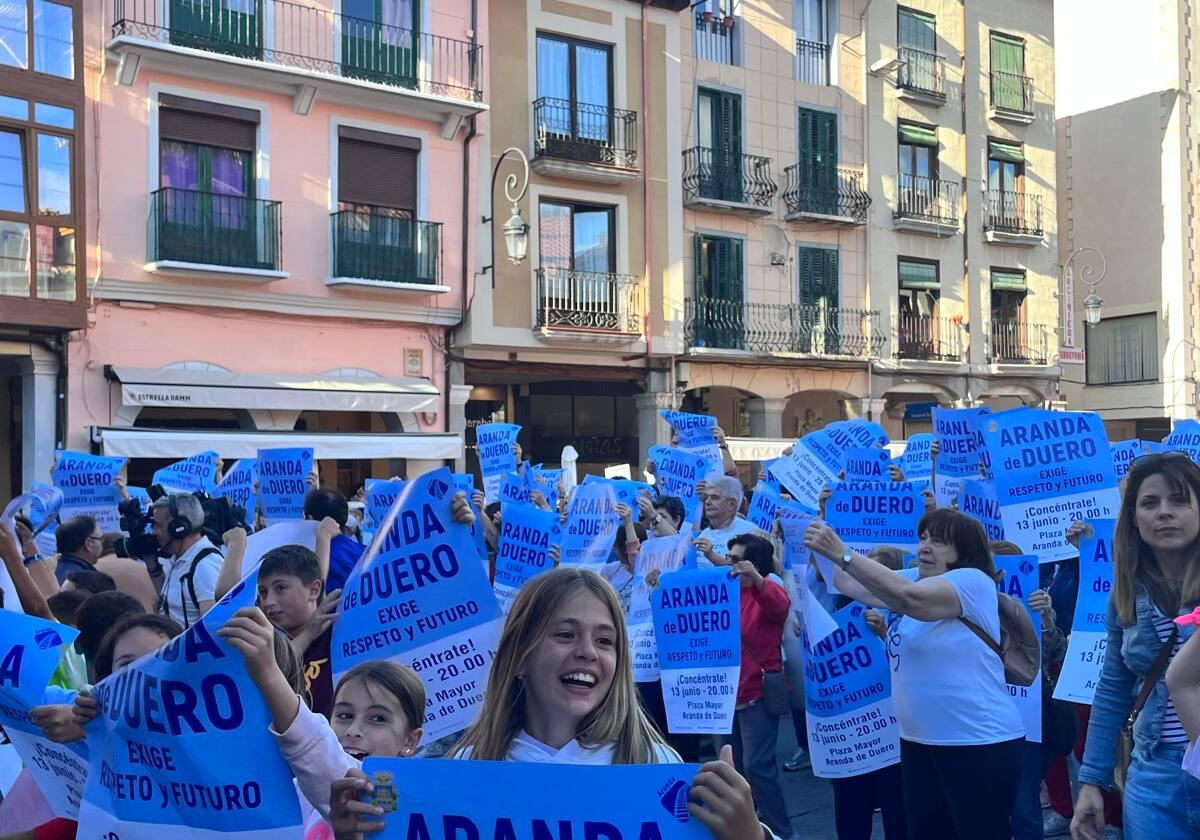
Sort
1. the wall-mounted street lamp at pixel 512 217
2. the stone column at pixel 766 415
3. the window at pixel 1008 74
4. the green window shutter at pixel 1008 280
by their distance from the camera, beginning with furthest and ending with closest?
the window at pixel 1008 74
the green window shutter at pixel 1008 280
the stone column at pixel 766 415
the wall-mounted street lamp at pixel 512 217

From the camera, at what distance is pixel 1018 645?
4.95 m

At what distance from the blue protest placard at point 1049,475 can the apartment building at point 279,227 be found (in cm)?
1163

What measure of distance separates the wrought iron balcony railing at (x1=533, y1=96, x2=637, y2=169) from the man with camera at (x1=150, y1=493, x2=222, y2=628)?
15.4 meters

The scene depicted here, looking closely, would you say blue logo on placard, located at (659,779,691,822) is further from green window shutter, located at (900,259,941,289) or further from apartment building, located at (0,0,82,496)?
green window shutter, located at (900,259,941,289)

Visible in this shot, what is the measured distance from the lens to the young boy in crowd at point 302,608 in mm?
4547

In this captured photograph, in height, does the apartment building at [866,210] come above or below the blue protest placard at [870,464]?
above

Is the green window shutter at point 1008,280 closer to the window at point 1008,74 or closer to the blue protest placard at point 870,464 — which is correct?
the window at point 1008,74

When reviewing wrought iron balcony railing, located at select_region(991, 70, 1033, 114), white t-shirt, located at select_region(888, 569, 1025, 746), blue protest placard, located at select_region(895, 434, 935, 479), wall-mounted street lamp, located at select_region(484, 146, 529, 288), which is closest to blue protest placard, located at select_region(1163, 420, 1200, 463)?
blue protest placard, located at select_region(895, 434, 935, 479)

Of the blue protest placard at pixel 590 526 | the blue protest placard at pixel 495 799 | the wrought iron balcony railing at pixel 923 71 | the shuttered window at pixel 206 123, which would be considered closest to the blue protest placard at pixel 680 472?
the blue protest placard at pixel 590 526

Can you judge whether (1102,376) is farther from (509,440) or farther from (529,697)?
(529,697)

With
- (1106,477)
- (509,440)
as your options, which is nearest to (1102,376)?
(509,440)

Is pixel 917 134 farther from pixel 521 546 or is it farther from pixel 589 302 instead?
pixel 521 546

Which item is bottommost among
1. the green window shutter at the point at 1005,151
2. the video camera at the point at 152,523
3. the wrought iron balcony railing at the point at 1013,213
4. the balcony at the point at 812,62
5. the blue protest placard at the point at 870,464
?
the video camera at the point at 152,523

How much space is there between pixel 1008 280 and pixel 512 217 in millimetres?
13569
